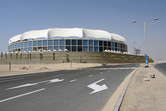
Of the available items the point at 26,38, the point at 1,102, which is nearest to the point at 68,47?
the point at 26,38

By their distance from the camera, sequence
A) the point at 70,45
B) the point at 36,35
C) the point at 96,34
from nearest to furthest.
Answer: the point at 70,45
the point at 36,35
the point at 96,34

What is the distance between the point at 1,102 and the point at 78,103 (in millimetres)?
2867

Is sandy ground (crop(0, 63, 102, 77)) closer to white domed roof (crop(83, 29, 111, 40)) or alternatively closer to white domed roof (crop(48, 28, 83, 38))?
white domed roof (crop(48, 28, 83, 38))

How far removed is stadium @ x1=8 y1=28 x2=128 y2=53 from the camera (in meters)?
73.1

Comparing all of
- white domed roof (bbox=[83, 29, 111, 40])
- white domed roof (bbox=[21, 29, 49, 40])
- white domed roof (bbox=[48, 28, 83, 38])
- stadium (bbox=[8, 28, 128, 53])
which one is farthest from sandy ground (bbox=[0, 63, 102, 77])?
white domed roof (bbox=[83, 29, 111, 40])

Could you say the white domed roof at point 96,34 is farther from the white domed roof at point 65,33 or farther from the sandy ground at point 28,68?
the sandy ground at point 28,68

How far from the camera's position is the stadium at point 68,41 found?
240 feet

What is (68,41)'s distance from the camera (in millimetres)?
72812

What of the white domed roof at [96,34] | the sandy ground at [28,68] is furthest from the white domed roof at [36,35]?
the sandy ground at [28,68]

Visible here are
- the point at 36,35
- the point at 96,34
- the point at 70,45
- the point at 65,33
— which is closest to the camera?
the point at 70,45

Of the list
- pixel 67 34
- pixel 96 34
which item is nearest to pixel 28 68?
pixel 67 34

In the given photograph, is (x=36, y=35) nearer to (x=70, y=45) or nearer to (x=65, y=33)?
(x=65, y=33)

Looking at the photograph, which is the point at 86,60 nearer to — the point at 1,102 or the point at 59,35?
the point at 59,35

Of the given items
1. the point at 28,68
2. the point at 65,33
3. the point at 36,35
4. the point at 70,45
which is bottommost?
the point at 28,68
